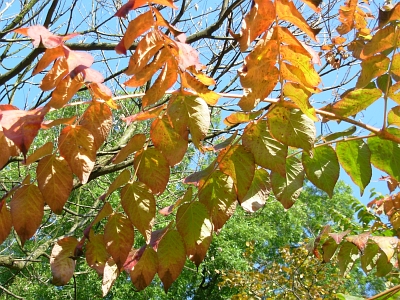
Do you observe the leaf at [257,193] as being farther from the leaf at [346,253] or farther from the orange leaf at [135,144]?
the leaf at [346,253]

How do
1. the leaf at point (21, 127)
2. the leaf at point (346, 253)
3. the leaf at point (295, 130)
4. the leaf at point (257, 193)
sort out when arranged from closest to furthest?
the leaf at point (21, 127) < the leaf at point (295, 130) < the leaf at point (257, 193) < the leaf at point (346, 253)

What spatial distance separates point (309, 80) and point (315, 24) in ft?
11.0

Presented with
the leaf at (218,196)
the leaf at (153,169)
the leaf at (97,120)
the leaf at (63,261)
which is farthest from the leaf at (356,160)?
the leaf at (63,261)

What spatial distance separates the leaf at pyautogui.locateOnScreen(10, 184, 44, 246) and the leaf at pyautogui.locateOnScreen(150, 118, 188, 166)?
23cm

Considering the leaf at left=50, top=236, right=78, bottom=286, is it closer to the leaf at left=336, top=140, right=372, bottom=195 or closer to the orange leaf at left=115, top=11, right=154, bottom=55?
the orange leaf at left=115, top=11, right=154, bottom=55

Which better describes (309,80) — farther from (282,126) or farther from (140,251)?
(140,251)

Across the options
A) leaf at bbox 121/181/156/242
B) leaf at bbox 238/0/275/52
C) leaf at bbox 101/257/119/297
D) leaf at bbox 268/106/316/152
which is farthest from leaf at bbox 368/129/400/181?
leaf at bbox 101/257/119/297

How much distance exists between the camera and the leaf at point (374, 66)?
0.82 m

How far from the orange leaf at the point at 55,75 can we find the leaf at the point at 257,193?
15.2 inches

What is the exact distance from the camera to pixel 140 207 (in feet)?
2.43

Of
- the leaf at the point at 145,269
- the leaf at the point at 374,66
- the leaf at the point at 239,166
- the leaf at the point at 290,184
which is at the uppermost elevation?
the leaf at the point at 374,66

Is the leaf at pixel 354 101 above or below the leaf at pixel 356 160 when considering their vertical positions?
above

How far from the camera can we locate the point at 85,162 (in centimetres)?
71

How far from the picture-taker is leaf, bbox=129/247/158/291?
2.66ft
